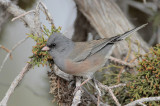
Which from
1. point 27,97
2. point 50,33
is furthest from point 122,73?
point 27,97

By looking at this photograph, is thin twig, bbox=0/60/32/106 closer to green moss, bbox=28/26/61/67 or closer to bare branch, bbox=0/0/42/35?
green moss, bbox=28/26/61/67

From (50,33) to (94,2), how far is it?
1.00 meters

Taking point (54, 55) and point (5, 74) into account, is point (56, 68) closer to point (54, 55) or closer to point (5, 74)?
point (54, 55)

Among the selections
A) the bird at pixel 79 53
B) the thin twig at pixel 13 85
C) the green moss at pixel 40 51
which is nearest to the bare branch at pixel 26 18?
the green moss at pixel 40 51

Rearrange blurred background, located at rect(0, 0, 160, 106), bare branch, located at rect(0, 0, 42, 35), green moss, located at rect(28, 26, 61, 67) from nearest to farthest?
green moss, located at rect(28, 26, 61, 67), bare branch, located at rect(0, 0, 42, 35), blurred background, located at rect(0, 0, 160, 106)

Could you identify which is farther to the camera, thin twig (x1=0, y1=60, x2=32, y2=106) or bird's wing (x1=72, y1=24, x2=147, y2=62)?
bird's wing (x1=72, y1=24, x2=147, y2=62)

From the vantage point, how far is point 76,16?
307 cm

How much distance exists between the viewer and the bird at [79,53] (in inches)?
75.8

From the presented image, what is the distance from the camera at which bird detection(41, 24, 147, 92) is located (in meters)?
1.93

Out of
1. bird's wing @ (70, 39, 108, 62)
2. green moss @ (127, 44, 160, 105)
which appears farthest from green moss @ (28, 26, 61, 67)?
green moss @ (127, 44, 160, 105)

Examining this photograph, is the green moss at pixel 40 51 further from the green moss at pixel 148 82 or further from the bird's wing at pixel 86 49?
the green moss at pixel 148 82

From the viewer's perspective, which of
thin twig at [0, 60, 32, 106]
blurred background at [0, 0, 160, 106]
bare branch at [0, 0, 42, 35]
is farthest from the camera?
blurred background at [0, 0, 160, 106]

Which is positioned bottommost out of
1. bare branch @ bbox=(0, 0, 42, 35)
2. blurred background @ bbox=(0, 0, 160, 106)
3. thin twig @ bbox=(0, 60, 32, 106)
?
blurred background @ bbox=(0, 0, 160, 106)

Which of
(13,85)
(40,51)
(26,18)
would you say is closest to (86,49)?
(40,51)
